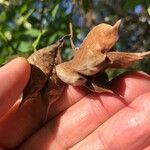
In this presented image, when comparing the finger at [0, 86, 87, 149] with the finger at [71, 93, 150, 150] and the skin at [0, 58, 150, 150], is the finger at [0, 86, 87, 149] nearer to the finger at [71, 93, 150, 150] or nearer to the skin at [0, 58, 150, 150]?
the skin at [0, 58, 150, 150]

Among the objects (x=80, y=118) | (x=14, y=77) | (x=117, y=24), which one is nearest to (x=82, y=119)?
(x=80, y=118)

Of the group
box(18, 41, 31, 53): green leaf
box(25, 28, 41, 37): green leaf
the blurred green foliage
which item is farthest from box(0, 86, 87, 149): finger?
box(25, 28, 41, 37): green leaf

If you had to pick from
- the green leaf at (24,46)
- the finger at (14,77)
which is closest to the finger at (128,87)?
the finger at (14,77)

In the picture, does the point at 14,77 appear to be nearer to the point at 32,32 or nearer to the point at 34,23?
the point at 32,32

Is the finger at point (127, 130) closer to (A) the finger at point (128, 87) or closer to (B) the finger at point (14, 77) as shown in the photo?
(A) the finger at point (128, 87)

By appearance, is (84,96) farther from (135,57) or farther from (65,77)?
(135,57)

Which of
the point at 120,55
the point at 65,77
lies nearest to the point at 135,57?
the point at 120,55
